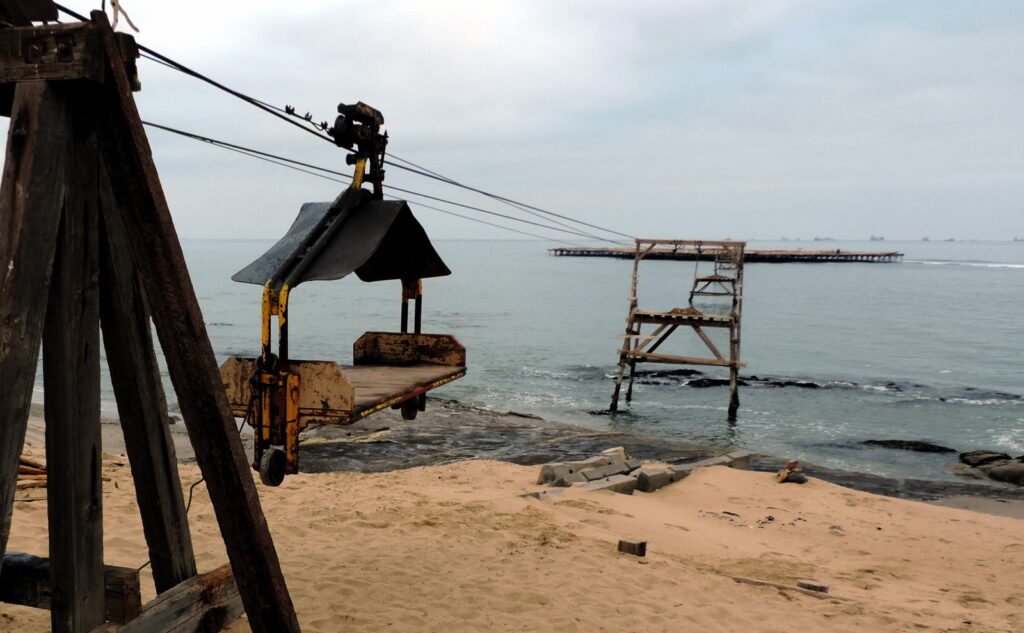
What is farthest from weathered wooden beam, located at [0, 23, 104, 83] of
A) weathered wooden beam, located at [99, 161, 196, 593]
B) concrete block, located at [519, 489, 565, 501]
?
concrete block, located at [519, 489, 565, 501]

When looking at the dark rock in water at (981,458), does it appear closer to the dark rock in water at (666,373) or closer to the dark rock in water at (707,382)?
the dark rock in water at (707,382)

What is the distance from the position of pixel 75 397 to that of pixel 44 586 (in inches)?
51.0

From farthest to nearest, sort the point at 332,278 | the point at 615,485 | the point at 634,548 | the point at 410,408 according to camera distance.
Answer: the point at 615,485 < the point at 634,548 < the point at 410,408 < the point at 332,278

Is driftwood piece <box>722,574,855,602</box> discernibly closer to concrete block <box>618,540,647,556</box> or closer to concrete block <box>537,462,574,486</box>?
concrete block <box>618,540,647,556</box>

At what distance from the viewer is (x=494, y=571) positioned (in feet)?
23.4

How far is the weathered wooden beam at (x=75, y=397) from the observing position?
3188 millimetres

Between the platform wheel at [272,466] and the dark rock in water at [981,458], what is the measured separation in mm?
19066

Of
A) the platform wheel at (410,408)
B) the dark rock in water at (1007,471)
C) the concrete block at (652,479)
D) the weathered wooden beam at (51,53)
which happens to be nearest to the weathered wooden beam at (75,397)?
the weathered wooden beam at (51,53)

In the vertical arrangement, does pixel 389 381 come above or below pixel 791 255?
below

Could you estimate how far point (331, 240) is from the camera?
508cm

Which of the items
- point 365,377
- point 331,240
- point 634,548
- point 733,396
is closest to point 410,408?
point 365,377

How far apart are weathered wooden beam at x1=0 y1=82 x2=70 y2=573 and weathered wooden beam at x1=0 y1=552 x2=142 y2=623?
887 millimetres

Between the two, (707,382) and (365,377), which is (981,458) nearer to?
(707,382)

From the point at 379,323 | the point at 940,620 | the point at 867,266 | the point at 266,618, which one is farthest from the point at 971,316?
the point at 867,266
